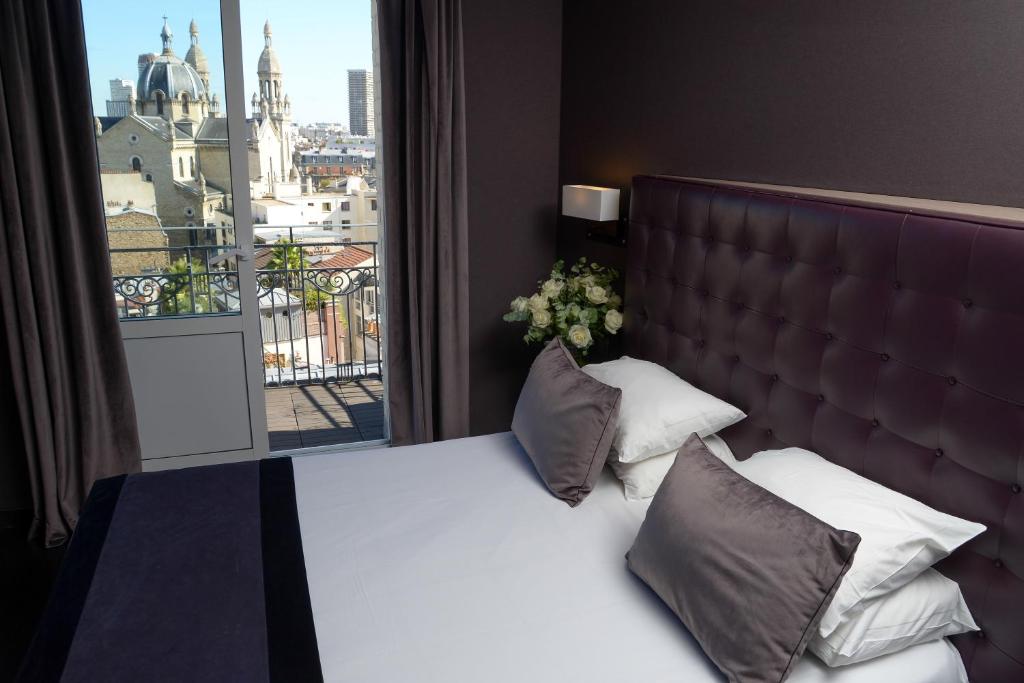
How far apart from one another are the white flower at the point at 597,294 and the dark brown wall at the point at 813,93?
0.36 m

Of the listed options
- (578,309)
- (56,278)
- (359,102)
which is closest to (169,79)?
(56,278)

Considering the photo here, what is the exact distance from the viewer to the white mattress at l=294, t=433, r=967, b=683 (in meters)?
1.56

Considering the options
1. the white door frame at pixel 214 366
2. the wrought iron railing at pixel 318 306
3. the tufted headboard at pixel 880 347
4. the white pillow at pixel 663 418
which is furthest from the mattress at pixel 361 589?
the wrought iron railing at pixel 318 306

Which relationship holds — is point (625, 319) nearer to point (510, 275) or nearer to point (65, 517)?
point (510, 275)

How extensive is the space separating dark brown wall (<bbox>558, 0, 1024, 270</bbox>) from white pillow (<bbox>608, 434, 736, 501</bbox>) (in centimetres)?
85

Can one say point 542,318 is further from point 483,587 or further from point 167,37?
point 167,37

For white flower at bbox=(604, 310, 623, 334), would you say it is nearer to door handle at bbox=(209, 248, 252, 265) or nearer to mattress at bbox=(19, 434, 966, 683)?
mattress at bbox=(19, 434, 966, 683)

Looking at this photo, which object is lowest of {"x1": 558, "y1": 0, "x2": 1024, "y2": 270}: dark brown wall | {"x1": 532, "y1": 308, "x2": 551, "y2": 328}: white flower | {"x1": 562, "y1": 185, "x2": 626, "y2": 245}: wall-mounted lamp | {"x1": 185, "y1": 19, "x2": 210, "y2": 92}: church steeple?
{"x1": 532, "y1": 308, "x2": 551, "y2": 328}: white flower

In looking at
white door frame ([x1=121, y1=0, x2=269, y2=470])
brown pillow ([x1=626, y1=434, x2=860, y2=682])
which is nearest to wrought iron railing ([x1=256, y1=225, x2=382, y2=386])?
white door frame ([x1=121, y1=0, x2=269, y2=470])

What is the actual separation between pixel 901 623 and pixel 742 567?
36 cm

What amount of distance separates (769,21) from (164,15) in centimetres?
231

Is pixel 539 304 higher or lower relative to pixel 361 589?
higher

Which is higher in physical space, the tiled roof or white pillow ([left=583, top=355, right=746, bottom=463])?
the tiled roof

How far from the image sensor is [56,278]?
293 centimetres
